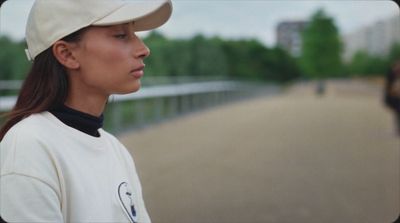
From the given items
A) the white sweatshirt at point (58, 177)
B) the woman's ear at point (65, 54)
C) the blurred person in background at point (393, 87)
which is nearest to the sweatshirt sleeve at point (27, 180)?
the white sweatshirt at point (58, 177)

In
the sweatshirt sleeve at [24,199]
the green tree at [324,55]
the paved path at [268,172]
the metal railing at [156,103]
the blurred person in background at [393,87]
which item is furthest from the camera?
the green tree at [324,55]

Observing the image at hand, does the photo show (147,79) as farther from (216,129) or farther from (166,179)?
(166,179)

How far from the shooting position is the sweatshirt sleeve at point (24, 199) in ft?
2.46

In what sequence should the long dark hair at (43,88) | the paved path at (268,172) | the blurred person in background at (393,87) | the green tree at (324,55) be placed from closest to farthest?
the long dark hair at (43,88) → the paved path at (268,172) → the blurred person in background at (393,87) → the green tree at (324,55)

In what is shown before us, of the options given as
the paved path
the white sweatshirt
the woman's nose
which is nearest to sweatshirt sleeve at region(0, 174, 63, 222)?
the white sweatshirt

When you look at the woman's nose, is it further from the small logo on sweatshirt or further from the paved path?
the paved path

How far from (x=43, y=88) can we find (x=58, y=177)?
143 mm

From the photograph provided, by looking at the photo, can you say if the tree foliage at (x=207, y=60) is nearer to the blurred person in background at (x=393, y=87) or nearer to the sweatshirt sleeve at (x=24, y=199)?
the blurred person in background at (x=393, y=87)

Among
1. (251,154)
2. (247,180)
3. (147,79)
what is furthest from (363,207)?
(147,79)

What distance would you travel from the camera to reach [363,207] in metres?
3.88

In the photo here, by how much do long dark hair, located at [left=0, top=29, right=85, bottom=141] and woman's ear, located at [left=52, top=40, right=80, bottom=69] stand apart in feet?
0.05

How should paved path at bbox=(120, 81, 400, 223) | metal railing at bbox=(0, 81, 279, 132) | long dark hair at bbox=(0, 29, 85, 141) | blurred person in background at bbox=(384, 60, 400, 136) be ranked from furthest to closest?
1. metal railing at bbox=(0, 81, 279, 132)
2. blurred person in background at bbox=(384, 60, 400, 136)
3. paved path at bbox=(120, 81, 400, 223)
4. long dark hair at bbox=(0, 29, 85, 141)

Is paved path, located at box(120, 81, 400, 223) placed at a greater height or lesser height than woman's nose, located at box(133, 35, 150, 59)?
lesser

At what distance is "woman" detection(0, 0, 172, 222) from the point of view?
31.2 inches
